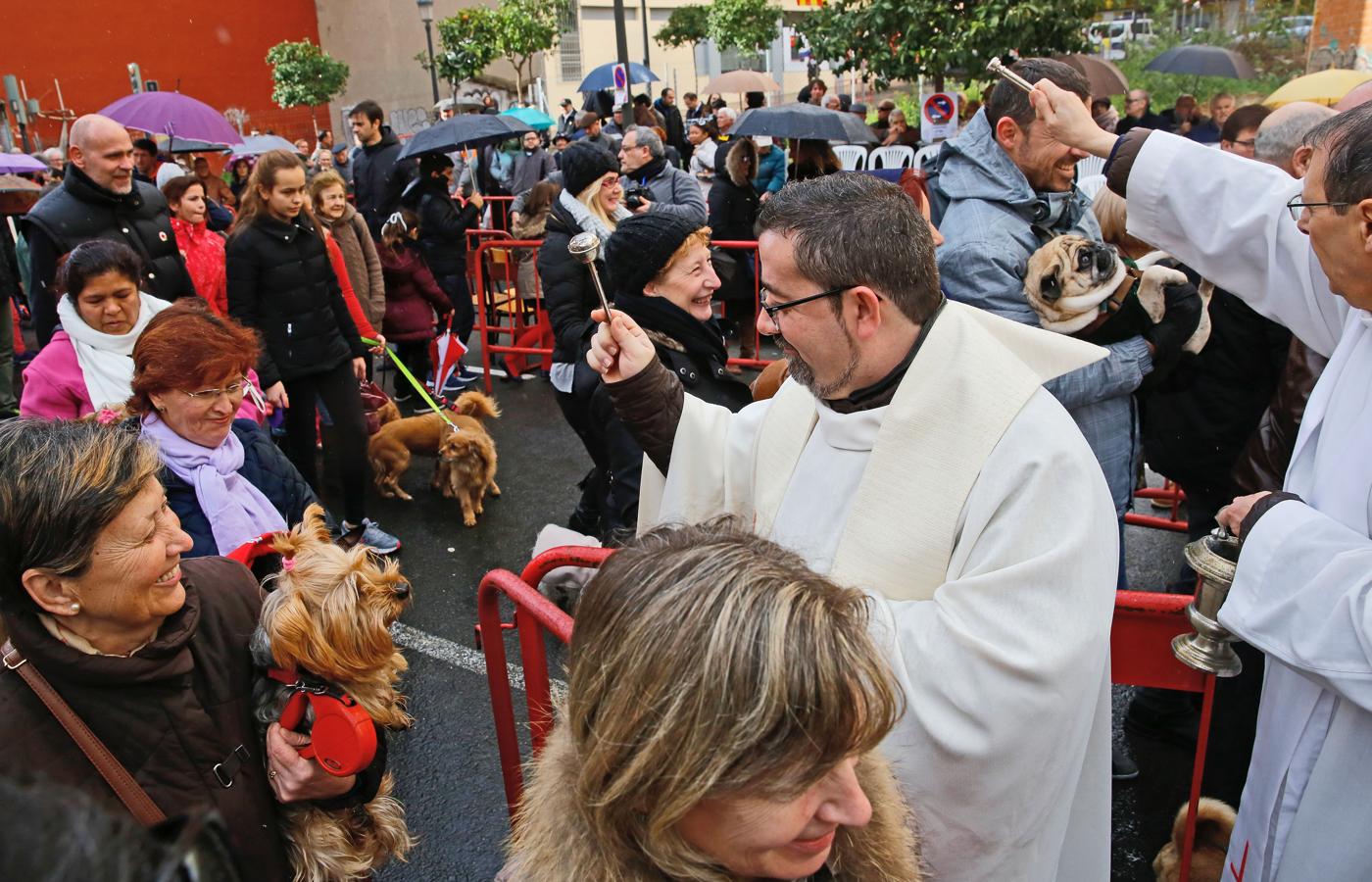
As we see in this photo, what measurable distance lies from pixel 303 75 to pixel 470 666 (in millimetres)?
34848

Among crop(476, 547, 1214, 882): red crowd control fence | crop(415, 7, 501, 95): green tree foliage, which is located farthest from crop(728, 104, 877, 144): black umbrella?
crop(415, 7, 501, 95): green tree foliage

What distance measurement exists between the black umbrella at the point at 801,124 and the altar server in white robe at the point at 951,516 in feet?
27.4

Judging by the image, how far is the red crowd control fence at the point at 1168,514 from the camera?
4.99 metres

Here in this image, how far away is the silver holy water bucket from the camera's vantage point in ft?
6.29

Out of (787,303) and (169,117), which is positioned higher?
(169,117)

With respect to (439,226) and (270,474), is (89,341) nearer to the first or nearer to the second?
(270,474)

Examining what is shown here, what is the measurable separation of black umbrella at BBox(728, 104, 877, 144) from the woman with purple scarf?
774 centimetres

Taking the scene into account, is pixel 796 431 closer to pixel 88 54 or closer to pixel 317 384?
pixel 317 384

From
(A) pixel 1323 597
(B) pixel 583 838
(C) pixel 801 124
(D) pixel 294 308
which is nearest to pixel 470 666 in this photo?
(D) pixel 294 308

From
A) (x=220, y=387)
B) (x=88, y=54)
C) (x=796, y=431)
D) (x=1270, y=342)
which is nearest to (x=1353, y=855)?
(x=796, y=431)

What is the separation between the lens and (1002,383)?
1.82 meters

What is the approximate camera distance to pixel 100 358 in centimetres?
389

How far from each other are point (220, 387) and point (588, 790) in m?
2.44

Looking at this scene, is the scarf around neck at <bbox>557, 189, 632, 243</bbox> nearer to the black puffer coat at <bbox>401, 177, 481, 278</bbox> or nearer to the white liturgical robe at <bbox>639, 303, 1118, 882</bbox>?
the black puffer coat at <bbox>401, 177, 481, 278</bbox>
